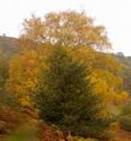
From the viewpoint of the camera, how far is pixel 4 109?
15.8 m

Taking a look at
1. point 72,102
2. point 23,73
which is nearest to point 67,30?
point 23,73

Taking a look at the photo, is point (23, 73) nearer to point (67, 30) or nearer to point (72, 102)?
point (67, 30)

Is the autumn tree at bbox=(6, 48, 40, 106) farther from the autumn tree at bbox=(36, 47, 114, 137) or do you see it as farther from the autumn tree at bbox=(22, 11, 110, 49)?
the autumn tree at bbox=(36, 47, 114, 137)

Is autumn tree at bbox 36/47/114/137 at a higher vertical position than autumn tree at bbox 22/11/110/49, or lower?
lower

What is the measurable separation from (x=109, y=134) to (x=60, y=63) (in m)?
4.77

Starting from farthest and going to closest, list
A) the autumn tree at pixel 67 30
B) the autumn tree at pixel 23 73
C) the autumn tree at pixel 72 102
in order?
the autumn tree at pixel 67 30 → the autumn tree at pixel 23 73 → the autumn tree at pixel 72 102

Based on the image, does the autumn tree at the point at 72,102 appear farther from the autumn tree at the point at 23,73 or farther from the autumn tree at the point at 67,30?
the autumn tree at the point at 67,30

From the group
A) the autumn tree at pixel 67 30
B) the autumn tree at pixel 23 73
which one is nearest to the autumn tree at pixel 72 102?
the autumn tree at pixel 23 73

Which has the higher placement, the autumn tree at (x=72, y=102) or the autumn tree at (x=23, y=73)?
the autumn tree at (x=23, y=73)

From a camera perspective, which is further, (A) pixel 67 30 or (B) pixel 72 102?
(A) pixel 67 30

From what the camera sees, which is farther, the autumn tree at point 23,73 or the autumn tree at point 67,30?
the autumn tree at point 67,30

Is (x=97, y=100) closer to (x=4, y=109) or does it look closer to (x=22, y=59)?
(x=4, y=109)

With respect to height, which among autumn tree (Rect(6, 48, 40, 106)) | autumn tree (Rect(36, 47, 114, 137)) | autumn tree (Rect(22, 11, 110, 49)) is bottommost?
autumn tree (Rect(36, 47, 114, 137))

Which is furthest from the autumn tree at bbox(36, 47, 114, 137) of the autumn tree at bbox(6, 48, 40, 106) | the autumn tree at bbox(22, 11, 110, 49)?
the autumn tree at bbox(22, 11, 110, 49)
